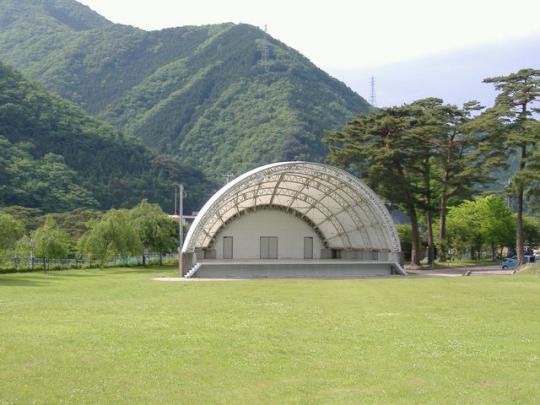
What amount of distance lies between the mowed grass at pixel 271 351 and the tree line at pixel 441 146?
88.0 feet

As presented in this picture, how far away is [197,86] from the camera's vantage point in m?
135

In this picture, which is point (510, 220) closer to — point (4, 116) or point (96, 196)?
point (96, 196)

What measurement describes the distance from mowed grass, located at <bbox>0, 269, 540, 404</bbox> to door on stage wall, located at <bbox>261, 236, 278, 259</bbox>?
3142 cm

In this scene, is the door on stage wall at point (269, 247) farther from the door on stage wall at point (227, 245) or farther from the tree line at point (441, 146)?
the tree line at point (441, 146)

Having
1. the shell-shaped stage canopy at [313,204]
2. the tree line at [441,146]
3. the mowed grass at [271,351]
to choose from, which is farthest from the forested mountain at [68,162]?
the mowed grass at [271,351]

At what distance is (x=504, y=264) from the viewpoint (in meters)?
48.6

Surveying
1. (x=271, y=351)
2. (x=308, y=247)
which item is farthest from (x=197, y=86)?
(x=271, y=351)

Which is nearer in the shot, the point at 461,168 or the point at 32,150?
the point at 461,168

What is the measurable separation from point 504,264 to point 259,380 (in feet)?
139

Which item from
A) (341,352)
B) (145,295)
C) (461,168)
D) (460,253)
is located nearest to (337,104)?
(460,253)

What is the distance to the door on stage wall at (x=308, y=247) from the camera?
176 ft

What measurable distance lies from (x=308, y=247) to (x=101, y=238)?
1591 centimetres

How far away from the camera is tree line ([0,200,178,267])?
40188 millimetres

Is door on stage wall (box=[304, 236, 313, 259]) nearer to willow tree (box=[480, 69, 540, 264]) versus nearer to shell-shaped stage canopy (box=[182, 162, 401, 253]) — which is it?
shell-shaped stage canopy (box=[182, 162, 401, 253])
